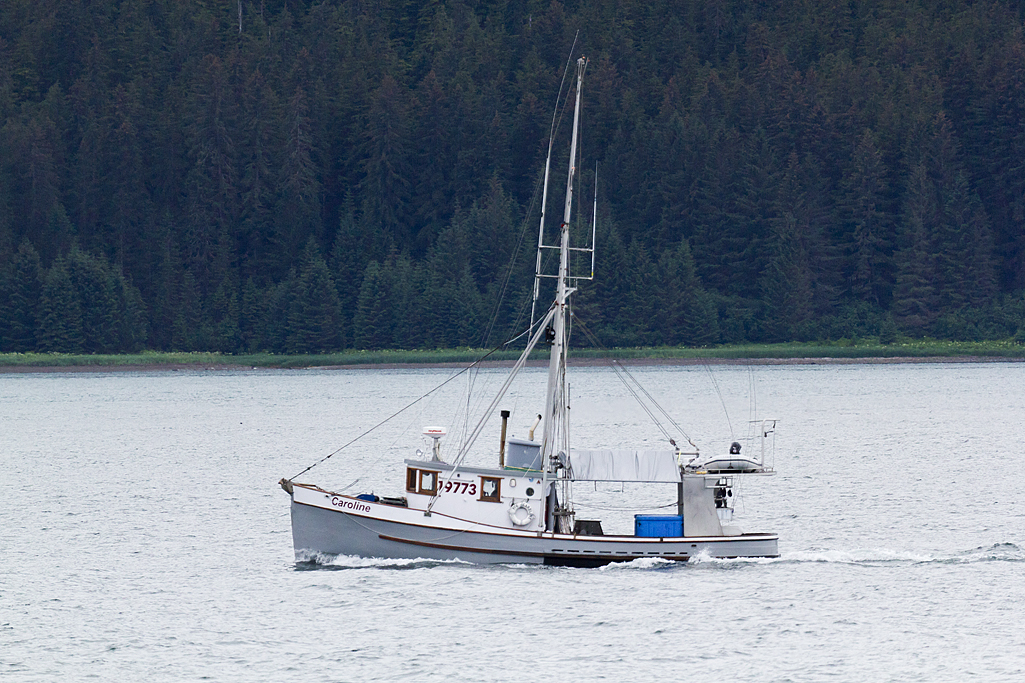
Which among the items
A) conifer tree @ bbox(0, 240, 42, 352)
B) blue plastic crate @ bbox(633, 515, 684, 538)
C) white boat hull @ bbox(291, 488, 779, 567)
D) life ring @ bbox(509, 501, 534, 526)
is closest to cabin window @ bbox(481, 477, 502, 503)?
life ring @ bbox(509, 501, 534, 526)

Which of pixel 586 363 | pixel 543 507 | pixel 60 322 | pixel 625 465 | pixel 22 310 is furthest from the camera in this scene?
pixel 586 363

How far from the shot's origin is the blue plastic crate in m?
39.6

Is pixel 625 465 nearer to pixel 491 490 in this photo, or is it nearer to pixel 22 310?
pixel 491 490

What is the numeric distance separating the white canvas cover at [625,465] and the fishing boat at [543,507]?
27mm

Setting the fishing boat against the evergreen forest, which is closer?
the fishing boat

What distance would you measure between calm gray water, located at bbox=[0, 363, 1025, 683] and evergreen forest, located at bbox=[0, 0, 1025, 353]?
70823mm

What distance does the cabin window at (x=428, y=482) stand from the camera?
131ft

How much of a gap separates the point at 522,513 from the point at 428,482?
8.99ft

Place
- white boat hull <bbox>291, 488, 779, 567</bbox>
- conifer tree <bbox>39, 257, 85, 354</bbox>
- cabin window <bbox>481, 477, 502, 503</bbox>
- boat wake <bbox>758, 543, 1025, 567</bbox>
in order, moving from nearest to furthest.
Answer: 1. white boat hull <bbox>291, 488, 779, 567</bbox>
2. cabin window <bbox>481, 477, 502, 503</bbox>
3. boat wake <bbox>758, 543, 1025, 567</bbox>
4. conifer tree <bbox>39, 257, 85, 354</bbox>

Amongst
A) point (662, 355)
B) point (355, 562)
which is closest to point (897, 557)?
point (355, 562)

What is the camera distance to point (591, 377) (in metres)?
148

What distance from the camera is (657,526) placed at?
39.7m

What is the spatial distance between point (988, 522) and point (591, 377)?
97771 millimetres

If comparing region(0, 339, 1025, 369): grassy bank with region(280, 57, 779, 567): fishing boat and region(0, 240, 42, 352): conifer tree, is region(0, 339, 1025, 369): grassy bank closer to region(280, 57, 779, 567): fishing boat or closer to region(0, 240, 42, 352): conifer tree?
region(0, 240, 42, 352): conifer tree
